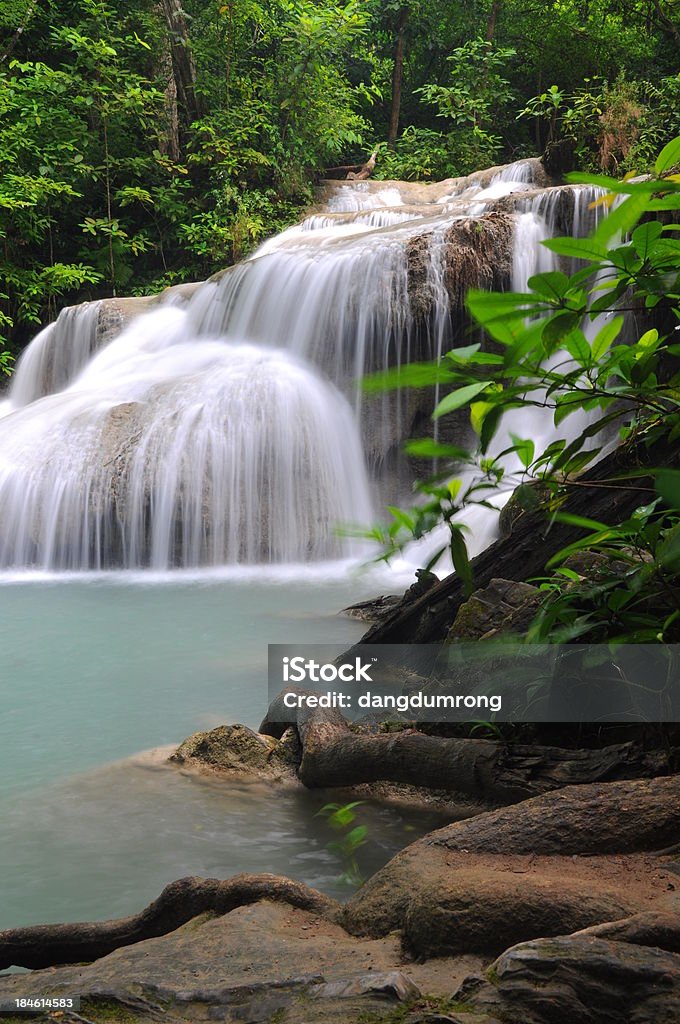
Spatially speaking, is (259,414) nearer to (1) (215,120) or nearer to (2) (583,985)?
(2) (583,985)

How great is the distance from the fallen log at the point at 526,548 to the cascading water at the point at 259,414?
4415mm

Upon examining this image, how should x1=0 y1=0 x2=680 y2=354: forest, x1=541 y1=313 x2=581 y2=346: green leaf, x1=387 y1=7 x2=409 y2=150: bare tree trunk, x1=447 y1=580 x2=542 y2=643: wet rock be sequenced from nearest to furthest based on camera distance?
x1=541 y1=313 x2=581 y2=346: green leaf, x1=447 y1=580 x2=542 y2=643: wet rock, x1=0 y1=0 x2=680 y2=354: forest, x1=387 y1=7 x2=409 y2=150: bare tree trunk

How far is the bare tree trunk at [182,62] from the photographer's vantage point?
51.5ft

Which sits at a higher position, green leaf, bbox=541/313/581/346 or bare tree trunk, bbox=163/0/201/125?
bare tree trunk, bbox=163/0/201/125

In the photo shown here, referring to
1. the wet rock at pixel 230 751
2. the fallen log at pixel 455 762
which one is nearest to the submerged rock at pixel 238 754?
the wet rock at pixel 230 751

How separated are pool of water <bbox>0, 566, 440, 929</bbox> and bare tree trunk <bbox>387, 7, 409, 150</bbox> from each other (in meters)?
15.4

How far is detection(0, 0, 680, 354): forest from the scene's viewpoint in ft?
46.8

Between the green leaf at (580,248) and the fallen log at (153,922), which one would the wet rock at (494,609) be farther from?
the green leaf at (580,248)

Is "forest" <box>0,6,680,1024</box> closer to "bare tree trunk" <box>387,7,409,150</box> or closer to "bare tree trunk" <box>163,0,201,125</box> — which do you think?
"bare tree trunk" <box>163,0,201,125</box>

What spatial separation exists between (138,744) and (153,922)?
183 cm

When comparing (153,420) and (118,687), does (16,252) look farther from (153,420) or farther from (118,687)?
(118,687)

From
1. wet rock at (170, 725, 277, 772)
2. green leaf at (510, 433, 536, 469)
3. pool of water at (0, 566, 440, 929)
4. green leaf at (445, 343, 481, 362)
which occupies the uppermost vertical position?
green leaf at (445, 343, 481, 362)

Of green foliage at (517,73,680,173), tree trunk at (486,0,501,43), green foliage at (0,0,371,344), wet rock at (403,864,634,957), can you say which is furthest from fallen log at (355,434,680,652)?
tree trunk at (486,0,501,43)

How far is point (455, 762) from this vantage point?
2.60 meters
